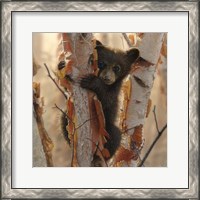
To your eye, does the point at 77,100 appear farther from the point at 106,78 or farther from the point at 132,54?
the point at 132,54

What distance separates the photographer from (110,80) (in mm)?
2109

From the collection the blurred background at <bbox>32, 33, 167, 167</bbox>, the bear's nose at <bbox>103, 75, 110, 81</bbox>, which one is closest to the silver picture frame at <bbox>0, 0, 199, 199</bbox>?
the blurred background at <bbox>32, 33, 167, 167</bbox>

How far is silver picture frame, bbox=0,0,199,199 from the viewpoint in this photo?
6.89 feet

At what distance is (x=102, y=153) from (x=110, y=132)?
0.10 metres

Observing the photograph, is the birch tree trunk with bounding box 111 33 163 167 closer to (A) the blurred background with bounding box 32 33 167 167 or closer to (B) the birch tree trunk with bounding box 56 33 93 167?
(A) the blurred background with bounding box 32 33 167 167

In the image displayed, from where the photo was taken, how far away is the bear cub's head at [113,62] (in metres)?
2.10

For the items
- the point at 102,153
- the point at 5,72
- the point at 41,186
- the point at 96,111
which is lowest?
the point at 41,186

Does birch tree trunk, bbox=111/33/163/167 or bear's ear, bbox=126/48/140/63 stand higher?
bear's ear, bbox=126/48/140/63

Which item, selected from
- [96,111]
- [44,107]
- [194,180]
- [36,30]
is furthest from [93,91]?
[194,180]

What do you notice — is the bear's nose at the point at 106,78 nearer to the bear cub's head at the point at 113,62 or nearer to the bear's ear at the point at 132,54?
the bear cub's head at the point at 113,62

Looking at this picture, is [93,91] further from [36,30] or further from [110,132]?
[36,30]

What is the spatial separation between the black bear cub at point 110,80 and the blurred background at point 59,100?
0.13 feet

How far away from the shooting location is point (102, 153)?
6.95 ft

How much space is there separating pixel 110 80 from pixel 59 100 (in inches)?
9.2
